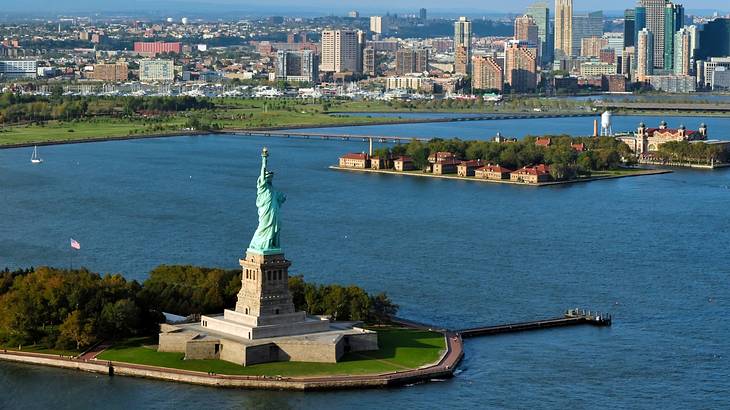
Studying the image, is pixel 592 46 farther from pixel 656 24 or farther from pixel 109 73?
pixel 109 73

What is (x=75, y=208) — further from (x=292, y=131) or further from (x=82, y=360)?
(x=292, y=131)

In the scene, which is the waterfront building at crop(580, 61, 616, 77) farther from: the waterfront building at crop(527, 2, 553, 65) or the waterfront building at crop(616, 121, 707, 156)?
the waterfront building at crop(616, 121, 707, 156)

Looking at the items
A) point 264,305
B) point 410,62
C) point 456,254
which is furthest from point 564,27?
point 264,305

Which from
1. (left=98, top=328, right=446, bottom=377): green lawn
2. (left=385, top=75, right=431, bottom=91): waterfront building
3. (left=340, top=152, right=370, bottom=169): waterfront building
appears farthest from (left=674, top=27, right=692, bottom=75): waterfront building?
(left=98, top=328, right=446, bottom=377): green lawn

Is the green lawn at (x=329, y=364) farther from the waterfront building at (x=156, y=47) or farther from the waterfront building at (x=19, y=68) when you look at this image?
the waterfront building at (x=156, y=47)

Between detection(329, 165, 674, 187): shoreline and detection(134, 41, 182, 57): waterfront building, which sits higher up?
detection(134, 41, 182, 57): waterfront building

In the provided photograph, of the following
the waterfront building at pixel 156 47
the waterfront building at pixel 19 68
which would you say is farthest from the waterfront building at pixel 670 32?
the waterfront building at pixel 19 68

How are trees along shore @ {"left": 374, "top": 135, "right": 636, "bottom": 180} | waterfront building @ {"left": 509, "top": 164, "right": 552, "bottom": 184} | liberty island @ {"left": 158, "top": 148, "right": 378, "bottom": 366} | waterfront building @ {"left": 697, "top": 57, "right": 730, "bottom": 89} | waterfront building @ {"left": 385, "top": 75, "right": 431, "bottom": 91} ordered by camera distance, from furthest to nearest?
waterfront building @ {"left": 697, "top": 57, "right": 730, "bottom": 89}
waterfront building @ {"left": 385, "top": 75, "right": 431, "bottom": 91}
trees along shore @ {"left": 374, "top": 135, "right": 636, "bottom": 180}
waterfront building @ {"left": 509, "top": 164, "right": 552, "bottom": 184}
liberty island @ {"left": 158, "top": 148, "right": 378, "bottom": 366}
